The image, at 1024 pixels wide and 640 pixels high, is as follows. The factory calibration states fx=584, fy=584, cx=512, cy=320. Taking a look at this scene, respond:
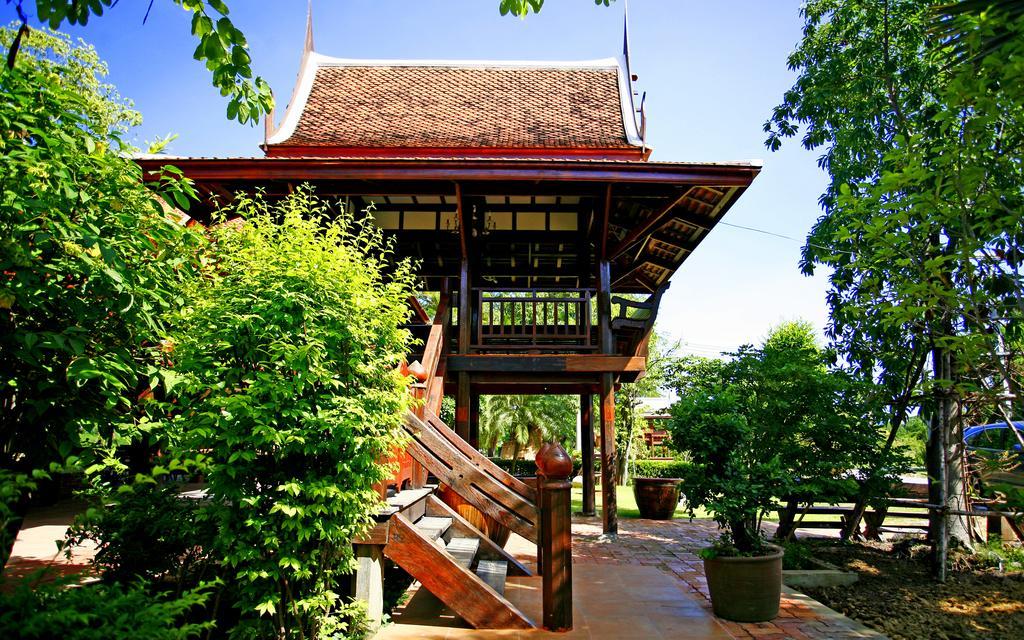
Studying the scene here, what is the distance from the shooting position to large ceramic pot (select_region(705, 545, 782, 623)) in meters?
4.35

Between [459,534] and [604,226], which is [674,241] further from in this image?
[459,534]

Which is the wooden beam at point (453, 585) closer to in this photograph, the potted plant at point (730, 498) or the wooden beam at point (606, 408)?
the potted plant at point (730, 498)

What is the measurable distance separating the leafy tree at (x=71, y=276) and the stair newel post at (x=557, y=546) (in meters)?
2.58

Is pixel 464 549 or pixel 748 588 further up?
pixel 464 549

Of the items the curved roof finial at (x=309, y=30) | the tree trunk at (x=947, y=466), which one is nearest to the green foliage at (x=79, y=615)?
the tree trunk at (x=947, y=466)

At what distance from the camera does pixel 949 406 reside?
691 centimetres

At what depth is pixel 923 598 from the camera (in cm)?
564

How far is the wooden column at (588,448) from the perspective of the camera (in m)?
10.9

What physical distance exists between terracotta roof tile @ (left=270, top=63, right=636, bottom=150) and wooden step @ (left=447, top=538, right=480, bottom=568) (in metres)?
6.66

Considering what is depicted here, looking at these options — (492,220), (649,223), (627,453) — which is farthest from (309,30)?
(627,453)

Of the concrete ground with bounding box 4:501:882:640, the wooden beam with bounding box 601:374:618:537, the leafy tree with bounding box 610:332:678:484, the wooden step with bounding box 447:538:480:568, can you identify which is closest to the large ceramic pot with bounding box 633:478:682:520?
the wooden beam with bounding box 601:374:618:537

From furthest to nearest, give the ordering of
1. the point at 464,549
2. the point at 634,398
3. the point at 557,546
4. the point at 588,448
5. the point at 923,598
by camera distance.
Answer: the point at 634,398
the point at 588,448
the point at 923,598
the point at 464,549
the point at 557,546

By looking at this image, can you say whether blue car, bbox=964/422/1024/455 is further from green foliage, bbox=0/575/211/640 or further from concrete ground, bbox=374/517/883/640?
green foliage, bbox=0/575/211/640

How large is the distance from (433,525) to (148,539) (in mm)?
2198
